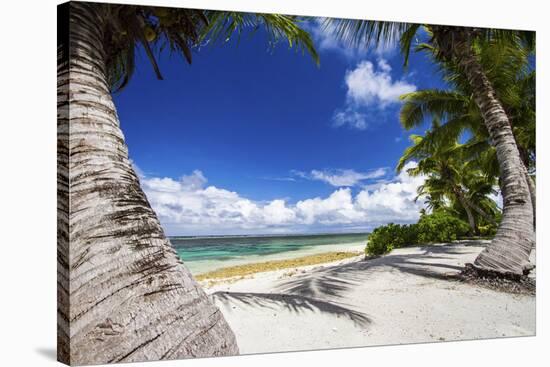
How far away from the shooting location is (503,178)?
6.34 m

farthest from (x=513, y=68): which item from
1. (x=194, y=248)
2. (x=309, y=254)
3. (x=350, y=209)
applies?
(x=194, y=248)

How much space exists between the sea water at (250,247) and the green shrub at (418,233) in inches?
8.8

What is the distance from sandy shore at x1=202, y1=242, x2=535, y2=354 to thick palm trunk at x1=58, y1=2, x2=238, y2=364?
93 cm

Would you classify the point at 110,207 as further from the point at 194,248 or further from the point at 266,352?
the point at 266,352

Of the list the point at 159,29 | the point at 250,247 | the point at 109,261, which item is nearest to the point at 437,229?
the point at 250,247

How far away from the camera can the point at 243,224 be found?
16.2ft

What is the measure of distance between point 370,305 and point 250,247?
4.78 ft

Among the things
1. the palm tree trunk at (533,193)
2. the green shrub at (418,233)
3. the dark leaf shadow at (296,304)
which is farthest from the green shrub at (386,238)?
the palm tree trunk at (533,193)

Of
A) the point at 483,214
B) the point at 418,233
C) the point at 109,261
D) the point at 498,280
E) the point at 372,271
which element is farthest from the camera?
the point at 483,214

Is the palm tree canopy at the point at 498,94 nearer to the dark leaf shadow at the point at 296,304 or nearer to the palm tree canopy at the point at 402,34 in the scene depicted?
the palm tree canopy at the point at 402,34

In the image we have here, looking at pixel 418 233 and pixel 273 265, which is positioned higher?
pixel 418 233

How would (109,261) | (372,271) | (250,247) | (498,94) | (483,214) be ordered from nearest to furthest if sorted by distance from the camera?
(109,261) → (250,247) → (372,271) → (483,214) → (498,94)

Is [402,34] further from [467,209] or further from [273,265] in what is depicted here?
[467,209]

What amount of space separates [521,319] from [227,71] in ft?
14.8
